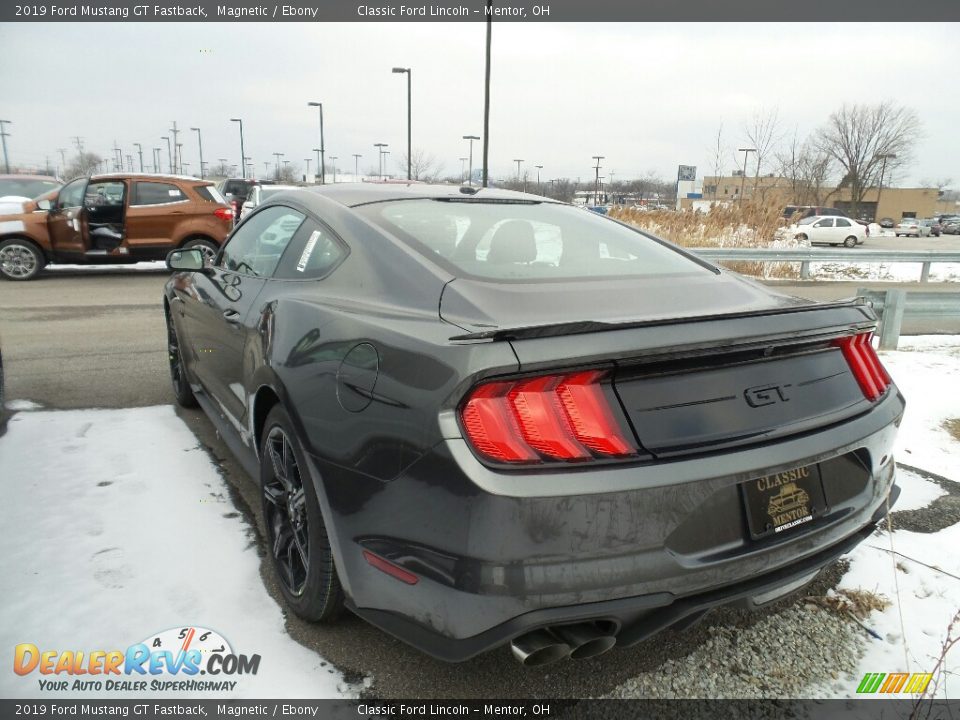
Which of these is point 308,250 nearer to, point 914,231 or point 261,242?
point 261,242

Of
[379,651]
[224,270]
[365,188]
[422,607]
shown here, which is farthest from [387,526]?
[224,270]

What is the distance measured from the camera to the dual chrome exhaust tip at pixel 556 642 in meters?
1.62

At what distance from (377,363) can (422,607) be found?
678mm

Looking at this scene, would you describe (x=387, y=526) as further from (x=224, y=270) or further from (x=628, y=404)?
(x=224, y=270)

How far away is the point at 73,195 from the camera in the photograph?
36.5 ft

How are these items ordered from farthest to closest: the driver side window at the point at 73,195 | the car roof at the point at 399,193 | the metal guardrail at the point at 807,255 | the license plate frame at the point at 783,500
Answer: the metal guardrail at the point at 807,255 → the driver side window at the point at 73,195 → the car roof at the point at 399,193 → the license plate frame at the point at 783,500

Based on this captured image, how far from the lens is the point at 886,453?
218 centimetres

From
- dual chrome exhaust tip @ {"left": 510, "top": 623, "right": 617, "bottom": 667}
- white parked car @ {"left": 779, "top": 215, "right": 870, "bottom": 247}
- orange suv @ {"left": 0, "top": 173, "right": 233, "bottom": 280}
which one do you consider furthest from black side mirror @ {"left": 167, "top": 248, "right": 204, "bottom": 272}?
white parked car @ {"left": 779, "top": 215, "right": 870, "bottom": 247}

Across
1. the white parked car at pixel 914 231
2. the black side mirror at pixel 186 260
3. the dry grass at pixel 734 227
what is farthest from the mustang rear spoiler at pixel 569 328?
the white parked car at pixel 914 231

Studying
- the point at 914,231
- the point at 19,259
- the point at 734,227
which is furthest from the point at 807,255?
the point at 914,231

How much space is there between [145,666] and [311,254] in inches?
62.5

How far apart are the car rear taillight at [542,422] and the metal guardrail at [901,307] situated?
18.4ft

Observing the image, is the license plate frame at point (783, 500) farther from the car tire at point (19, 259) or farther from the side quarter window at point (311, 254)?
the car tire at point (19, 259)

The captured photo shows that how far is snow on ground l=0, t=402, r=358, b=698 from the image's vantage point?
2217 millimetres
